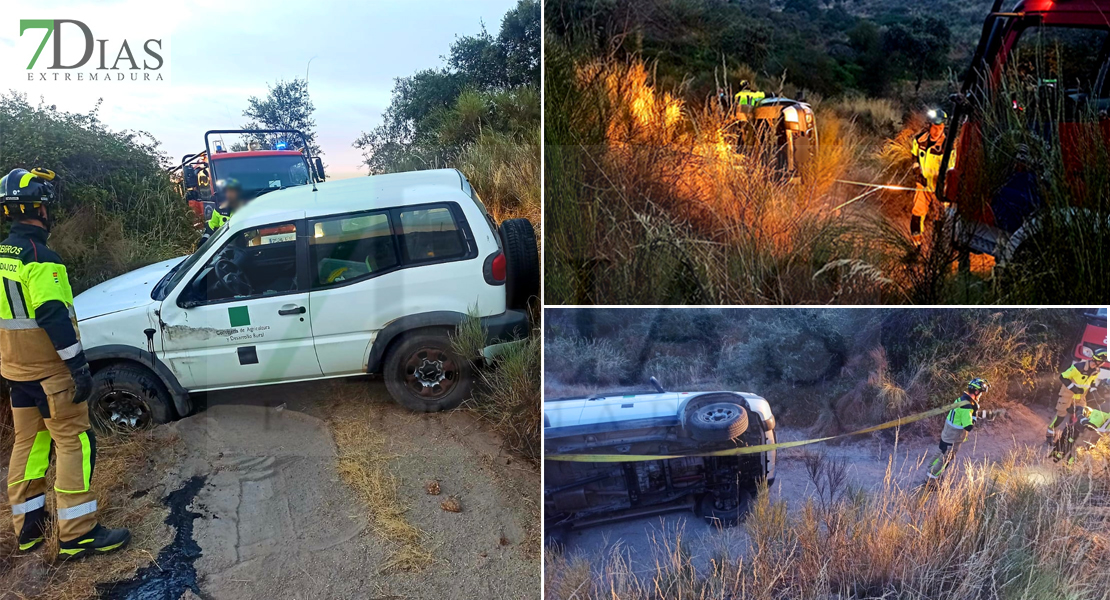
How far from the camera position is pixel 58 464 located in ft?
9.90

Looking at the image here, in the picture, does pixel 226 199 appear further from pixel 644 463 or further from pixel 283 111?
pixel 644 463

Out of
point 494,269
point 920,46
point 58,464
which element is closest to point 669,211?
point 494,269

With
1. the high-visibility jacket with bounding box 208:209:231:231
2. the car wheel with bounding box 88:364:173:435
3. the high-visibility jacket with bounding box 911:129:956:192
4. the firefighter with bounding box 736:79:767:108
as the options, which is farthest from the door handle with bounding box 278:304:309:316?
the high-visibility jacket with bounding box 911:129:956:192

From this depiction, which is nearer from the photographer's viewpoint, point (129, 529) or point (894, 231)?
point (129, 529)

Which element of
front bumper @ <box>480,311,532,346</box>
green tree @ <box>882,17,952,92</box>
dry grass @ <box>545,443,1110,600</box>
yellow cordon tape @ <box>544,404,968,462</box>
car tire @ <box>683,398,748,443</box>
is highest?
green tree @ <box>882,17,952,92</box>

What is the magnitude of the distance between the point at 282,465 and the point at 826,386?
2483 millimetres

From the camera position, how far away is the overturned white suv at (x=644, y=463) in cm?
312

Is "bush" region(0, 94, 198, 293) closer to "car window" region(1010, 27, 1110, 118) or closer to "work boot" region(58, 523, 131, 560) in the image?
"work boot" region(58, 523, 131, 560)

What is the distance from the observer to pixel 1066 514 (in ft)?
10.9

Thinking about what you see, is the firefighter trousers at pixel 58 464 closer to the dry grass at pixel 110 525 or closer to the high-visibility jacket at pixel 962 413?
the dry grass at pixel 110 525

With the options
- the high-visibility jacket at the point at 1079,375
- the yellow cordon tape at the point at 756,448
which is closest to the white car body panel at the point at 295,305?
the yellow cordon tape at the point at 756,448

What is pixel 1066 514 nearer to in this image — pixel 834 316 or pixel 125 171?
pixel 834 316

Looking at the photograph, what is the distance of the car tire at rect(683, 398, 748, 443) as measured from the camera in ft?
10.4

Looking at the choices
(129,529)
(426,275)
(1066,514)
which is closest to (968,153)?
(1066,514)
